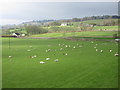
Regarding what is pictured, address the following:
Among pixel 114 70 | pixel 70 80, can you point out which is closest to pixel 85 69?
pixel 114 70

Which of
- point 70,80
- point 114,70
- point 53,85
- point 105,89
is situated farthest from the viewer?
point 114,70

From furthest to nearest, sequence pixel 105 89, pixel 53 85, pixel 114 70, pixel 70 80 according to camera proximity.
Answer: pixel 114 70 < pixel 70 80 < pixel 53 85 < pixel 105 89

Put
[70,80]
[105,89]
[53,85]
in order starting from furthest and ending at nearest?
[70,80], [53,85], [105,89]

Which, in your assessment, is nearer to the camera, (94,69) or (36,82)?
Answer: (36,82)

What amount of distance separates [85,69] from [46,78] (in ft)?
9.20

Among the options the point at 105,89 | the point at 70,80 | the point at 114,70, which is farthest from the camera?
the point at 114,70

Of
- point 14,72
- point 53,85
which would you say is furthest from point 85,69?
point 14,72

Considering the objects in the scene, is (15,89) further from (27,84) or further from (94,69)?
(94,69)

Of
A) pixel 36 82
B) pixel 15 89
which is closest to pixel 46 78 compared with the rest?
pixel 36 82

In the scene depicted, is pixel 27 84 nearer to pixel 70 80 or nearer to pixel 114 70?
pixel 70 80

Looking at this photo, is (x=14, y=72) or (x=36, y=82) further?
(x=14, y=72)

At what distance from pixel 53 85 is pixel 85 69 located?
133 inches

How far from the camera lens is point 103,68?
11.5 meters

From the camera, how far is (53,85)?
8.55m
